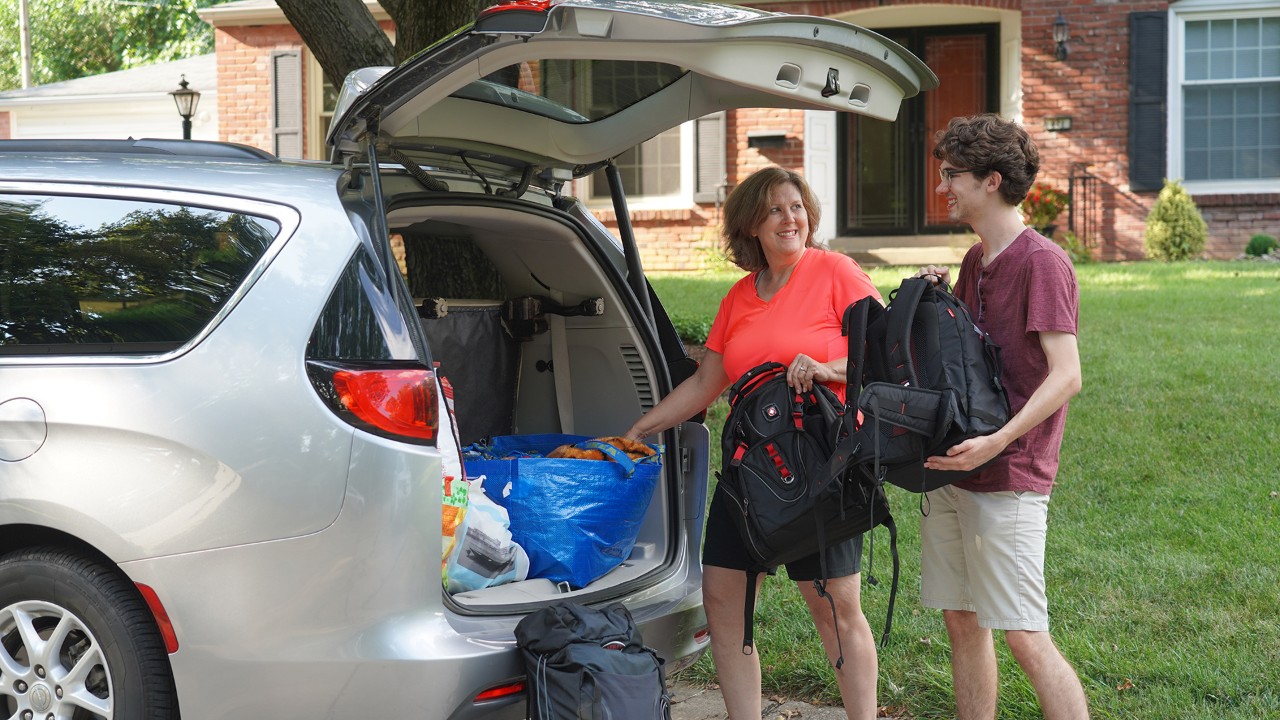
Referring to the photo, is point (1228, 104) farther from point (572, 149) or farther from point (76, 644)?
→ point (76, 644)

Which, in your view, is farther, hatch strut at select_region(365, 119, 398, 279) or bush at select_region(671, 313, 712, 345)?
bush at select_region(671, 313, 712, 345)

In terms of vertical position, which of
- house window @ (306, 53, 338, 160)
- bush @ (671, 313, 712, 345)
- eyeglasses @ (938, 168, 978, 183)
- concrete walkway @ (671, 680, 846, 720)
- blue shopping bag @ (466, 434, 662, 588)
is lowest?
concrete walkway @ (671, 680, 846, 720)

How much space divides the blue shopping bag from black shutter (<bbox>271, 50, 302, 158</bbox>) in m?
15.5

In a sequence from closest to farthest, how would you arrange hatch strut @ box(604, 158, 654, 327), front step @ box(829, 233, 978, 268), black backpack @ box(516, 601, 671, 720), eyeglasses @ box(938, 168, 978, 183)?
black backpack @ box(516, 601, 671, 720) → eyeglasses @ box(938, 168, 978, 183) → hatch strut @ box(604, 158, 654, 327) → front step @ box(829, 233, 978, 268)

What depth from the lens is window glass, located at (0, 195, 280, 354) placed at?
9.26ft

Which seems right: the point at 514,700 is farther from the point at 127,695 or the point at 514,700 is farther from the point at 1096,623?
the point at 1096,623

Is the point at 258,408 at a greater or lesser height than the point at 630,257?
lesser

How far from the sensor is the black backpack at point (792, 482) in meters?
3.07

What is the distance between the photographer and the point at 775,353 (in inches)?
132

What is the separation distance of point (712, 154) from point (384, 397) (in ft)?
44.9

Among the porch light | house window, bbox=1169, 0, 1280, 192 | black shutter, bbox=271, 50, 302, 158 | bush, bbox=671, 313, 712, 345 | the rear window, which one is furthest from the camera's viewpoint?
black shutter, bbox=271, 50, 302, 158

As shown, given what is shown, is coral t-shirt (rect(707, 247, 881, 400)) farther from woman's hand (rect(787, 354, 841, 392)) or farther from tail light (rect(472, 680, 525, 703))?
tail light (rect(472, 680, 525, 703))

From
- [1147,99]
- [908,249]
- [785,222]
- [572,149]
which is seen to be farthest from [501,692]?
[1147,99]

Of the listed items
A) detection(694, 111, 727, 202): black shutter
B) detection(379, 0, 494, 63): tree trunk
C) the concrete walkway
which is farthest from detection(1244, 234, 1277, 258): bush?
the concrete walkway
